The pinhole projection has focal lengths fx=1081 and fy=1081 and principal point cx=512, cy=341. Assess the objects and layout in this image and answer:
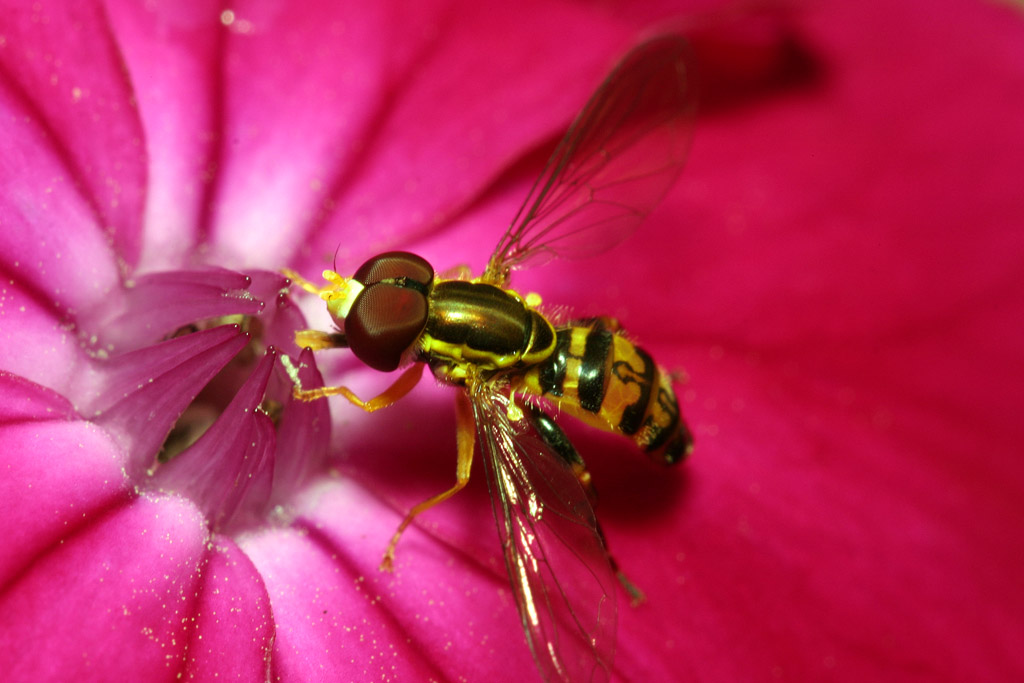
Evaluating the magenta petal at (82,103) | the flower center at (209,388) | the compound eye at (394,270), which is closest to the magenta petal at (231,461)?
the flower center at (209,388)

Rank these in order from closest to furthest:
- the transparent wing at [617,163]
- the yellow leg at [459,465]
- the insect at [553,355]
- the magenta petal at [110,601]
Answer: the magenta petal at [110,601]
the insect at [553,355]
the yellow leg at [459,465]
the transparent wing at [617,163]

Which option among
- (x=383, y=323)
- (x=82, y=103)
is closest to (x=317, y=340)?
(x=383, y=323)

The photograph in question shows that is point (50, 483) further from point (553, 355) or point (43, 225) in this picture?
point (553, 355)

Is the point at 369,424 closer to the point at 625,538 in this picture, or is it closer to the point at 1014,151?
the point at 625,538

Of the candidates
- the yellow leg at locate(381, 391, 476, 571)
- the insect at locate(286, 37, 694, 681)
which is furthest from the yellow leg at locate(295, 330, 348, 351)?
the yellow leg at locate(381, 391, 476, 571)

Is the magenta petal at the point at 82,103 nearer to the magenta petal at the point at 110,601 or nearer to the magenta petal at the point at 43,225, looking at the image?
the magenta petal at the point at 43,225

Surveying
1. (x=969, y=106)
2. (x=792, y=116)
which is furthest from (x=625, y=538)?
(x=969, y=106)

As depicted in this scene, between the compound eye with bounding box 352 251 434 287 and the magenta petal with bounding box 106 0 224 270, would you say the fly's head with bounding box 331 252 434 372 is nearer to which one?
the compound eye with bounding box 352 251 434 287
